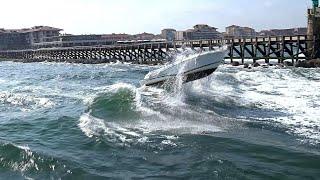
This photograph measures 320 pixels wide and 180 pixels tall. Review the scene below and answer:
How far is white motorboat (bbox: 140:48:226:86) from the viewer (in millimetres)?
23938

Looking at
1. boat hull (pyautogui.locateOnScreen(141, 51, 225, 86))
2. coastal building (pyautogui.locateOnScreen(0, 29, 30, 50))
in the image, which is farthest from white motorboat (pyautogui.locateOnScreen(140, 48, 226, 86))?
coastal building (pyautogui.locateOnScreen(0, 29, 30, 50))

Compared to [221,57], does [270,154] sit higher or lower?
lower

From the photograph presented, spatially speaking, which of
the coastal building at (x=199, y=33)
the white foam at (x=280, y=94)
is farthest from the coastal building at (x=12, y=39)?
the white foam at (x=280, y=94)

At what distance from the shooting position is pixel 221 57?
82.6 ft

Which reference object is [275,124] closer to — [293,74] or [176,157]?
[176,157]

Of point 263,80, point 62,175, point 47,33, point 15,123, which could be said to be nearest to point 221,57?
point 263,80

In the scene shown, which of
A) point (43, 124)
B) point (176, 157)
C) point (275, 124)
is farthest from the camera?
point (43, 124)

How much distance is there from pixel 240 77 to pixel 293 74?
3911 mm

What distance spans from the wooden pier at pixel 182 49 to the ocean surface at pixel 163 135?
293 inches

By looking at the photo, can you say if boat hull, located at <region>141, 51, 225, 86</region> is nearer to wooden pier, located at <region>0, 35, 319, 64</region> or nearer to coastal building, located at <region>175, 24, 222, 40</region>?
wooden pier, located at <region>0, 35, 319, 64</region>

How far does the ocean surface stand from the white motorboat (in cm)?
73

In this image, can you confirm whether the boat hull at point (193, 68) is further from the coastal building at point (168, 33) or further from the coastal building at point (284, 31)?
the coastal building at point (168, 33)

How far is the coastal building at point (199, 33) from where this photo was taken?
153500 millimetres

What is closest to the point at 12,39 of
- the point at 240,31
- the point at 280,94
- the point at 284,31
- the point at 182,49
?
the point at 240,31
